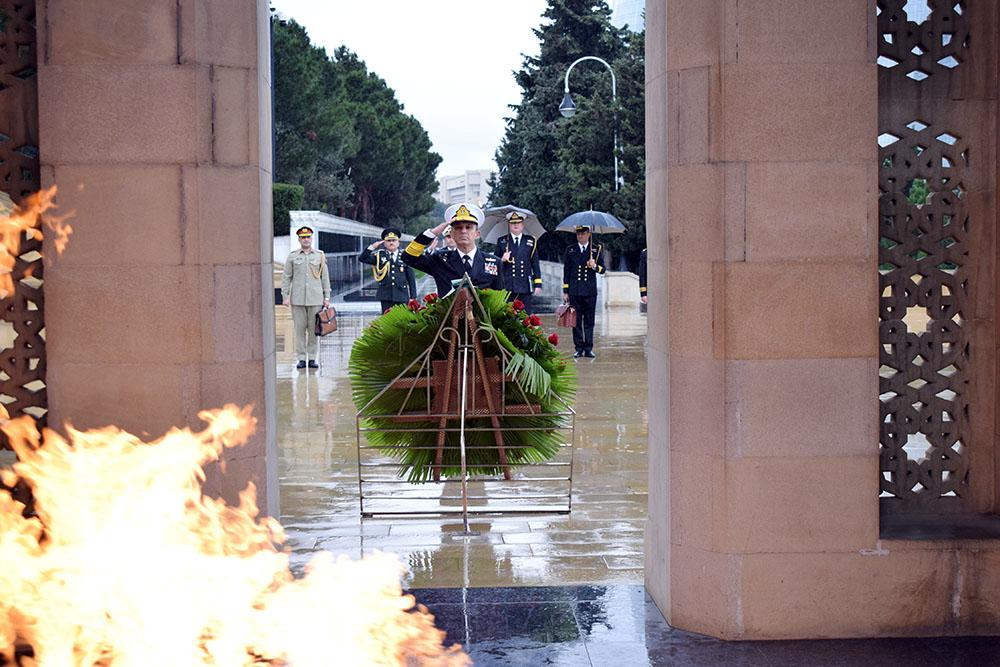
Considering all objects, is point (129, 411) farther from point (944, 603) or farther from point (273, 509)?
point (944, 603)

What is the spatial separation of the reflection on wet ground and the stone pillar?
1.79 m

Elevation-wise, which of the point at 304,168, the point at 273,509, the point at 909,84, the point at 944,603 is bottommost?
the point at 944,603

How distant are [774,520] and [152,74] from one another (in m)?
3.69

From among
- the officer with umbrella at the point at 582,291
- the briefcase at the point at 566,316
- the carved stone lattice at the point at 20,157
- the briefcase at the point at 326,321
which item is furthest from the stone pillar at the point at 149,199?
the officer with umbrella at the point at 582,291

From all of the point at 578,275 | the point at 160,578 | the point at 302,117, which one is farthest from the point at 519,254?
the point at 302,117

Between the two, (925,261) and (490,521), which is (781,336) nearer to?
(925,261)

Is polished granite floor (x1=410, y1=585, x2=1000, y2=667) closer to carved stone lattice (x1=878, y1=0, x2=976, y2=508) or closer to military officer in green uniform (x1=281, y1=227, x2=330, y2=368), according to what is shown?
carved stone lattice (x1=878, y1=0, x2=976, y2=508)

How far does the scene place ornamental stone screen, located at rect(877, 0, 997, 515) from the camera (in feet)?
21.1

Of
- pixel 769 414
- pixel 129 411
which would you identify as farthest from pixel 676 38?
pixel 129 411

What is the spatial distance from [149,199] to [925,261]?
391 cm

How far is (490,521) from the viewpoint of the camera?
8.70 metres

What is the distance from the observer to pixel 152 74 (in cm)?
609

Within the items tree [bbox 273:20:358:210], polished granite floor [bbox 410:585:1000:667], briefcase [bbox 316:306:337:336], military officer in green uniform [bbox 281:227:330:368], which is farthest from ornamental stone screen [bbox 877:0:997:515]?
tree [bbox 273:20:358:210]

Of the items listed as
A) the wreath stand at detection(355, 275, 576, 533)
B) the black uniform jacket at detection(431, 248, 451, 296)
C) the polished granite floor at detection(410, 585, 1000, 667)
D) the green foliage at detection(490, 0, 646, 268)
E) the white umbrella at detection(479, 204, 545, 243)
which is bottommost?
the polished granite floor at detection(410, 585, 1000, 667)
